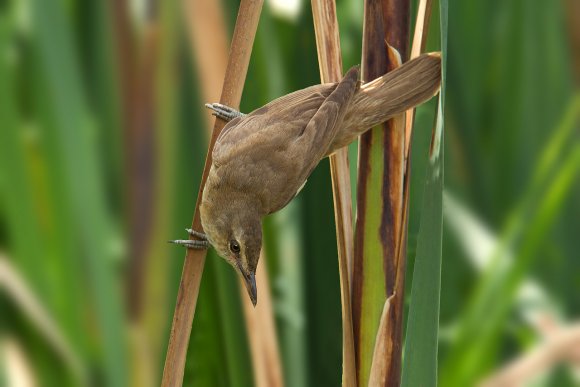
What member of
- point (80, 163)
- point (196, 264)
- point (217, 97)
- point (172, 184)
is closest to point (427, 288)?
point (196, 264)

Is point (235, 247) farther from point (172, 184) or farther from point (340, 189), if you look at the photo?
point (172, 184)

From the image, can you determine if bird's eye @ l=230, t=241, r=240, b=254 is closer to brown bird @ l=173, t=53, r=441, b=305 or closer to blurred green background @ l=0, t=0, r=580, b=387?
brown bird @ l=173, t=53, r=441, b=305

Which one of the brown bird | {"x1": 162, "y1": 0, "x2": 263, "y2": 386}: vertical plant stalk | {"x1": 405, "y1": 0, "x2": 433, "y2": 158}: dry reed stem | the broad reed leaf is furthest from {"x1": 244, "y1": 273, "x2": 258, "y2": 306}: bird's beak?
the broad reed leaf

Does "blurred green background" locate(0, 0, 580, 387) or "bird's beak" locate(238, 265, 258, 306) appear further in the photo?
"blurred green background" locate(0, 0, 580, 387)

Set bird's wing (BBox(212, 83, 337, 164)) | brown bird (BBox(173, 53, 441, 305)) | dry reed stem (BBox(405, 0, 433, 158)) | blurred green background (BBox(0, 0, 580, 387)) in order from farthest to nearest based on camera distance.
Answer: blurred green background (BBox(0, 0, 580, 387)), bird's wing (BBox(212, 83, 337, 164)), brown bird (BBox(173, 53, 441, 305)), dry reed stem (BBox(405, 0, 433, 158))

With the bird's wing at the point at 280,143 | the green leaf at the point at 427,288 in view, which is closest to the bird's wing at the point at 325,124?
the bird's wing at the point at 280,143

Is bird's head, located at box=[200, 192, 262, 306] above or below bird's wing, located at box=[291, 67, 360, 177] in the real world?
below

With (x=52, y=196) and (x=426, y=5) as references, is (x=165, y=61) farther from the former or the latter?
(x=426, y=5)

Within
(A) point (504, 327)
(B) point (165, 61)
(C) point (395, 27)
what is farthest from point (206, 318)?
(A) point (504, 327)
